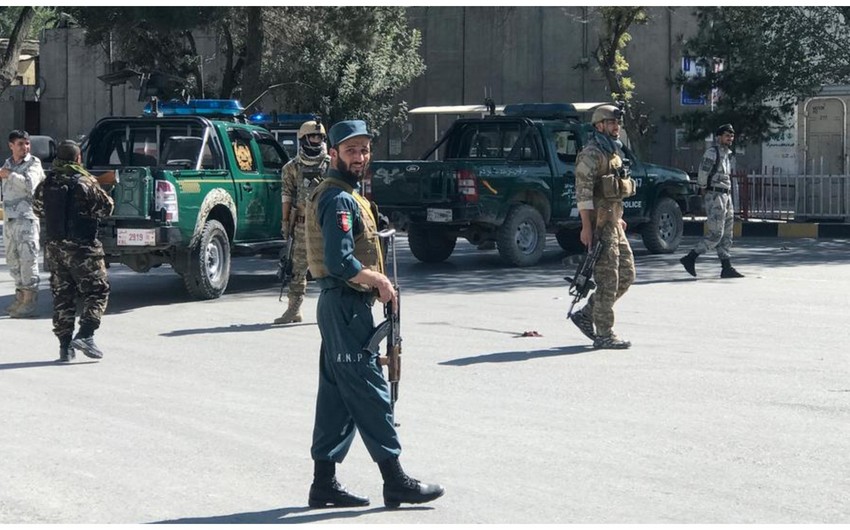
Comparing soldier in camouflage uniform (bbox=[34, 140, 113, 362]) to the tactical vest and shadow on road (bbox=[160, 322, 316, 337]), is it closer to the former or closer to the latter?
the tactical vest

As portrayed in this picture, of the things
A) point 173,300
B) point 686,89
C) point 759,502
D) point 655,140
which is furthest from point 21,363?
point 655,140

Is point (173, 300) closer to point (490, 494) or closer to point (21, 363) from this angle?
point (21, 363)

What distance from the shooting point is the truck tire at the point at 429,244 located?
62.6 feet

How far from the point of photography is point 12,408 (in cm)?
883

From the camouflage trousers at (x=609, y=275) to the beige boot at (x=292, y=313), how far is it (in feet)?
9.67

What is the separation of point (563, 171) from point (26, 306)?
302 inches

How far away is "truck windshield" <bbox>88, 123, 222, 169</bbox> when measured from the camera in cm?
1522

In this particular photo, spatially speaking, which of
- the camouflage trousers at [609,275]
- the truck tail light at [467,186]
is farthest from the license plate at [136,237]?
the truck tail light at [467,186]

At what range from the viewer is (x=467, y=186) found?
57.9 ft

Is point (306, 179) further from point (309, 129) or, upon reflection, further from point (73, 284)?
point (73, 284)

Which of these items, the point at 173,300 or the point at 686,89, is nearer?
the point at 173,300

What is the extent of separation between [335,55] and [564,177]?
609 inches

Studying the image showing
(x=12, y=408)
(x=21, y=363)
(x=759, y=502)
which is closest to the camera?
(x=759, y=502)

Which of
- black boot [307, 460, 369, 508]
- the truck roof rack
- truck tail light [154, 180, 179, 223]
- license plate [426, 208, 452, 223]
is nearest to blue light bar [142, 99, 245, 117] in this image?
truck tail light [154, 180, 179, 223]
